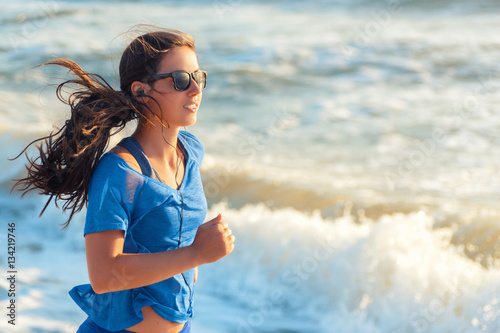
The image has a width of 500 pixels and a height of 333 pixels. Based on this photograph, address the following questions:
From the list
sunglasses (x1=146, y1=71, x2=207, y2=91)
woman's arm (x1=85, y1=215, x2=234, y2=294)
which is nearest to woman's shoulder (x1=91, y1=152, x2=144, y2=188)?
woman's arm (x1=85, y1=215, x2=234, y2=294)

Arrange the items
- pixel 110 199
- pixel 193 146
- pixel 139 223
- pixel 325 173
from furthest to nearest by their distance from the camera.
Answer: pixel 325 173 < pixel 193 146 < pixel 139 223 < pixel 110 199

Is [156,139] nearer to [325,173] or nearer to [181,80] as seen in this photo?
[181,80]

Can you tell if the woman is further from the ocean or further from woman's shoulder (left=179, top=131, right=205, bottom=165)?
the ocean

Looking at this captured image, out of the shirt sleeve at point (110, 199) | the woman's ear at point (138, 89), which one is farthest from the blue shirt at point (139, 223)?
the woman's ear at point (138, 89)

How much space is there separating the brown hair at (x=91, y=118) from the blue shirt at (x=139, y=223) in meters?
0.10

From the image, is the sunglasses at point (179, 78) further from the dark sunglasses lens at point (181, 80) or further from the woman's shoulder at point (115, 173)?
the woman's shoulder at point (115, 173)

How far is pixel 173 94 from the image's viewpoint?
1.81 meters

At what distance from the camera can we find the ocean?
490 centimetres

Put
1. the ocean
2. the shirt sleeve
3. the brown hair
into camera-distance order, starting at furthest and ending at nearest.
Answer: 1. the ocean
2. the brown hair
3. the shirt sleeve

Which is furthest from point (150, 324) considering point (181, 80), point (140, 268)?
point (181, 80)

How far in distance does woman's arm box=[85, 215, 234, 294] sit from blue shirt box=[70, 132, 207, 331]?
0.06 ft

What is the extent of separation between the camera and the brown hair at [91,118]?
5.75 ft

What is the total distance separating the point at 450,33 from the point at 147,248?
14.6m

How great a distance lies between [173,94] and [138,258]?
503 millimetres
